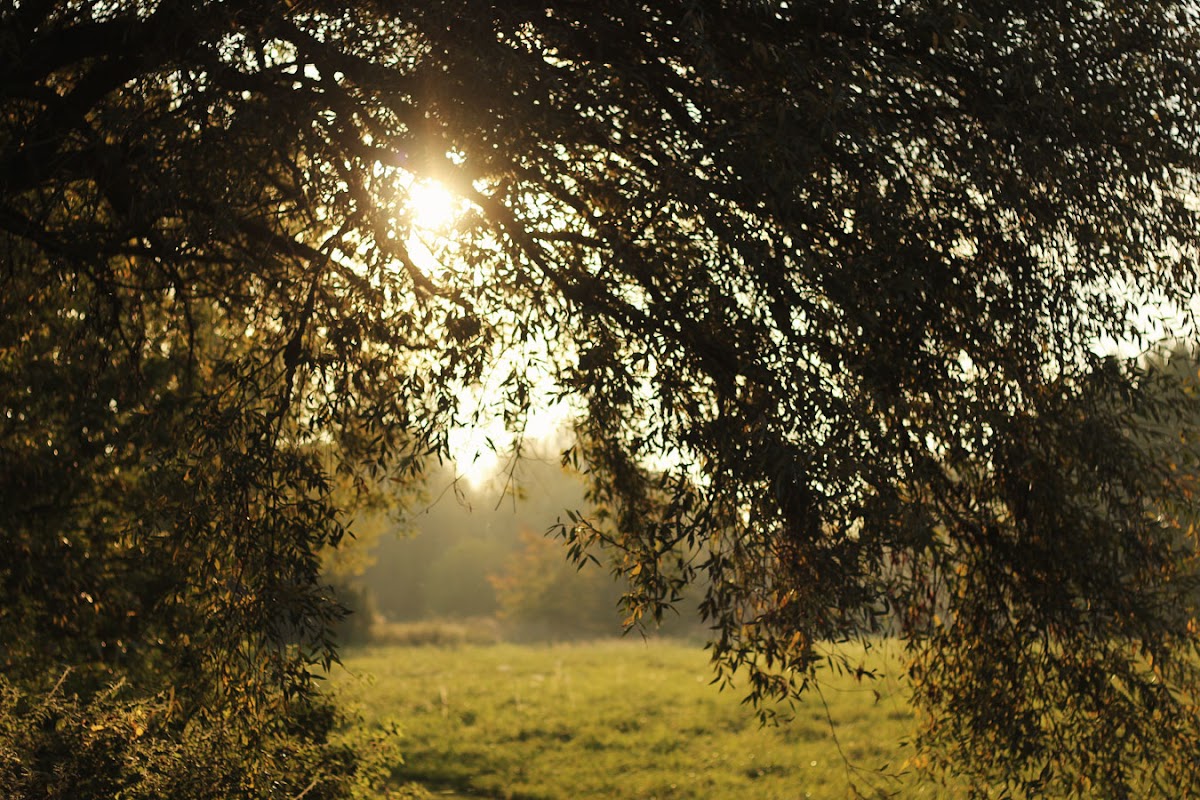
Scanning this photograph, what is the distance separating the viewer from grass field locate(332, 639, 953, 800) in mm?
17047

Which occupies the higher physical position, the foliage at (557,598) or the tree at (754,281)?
the tree at (754,281)

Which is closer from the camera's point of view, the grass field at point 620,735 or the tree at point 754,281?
→ the tree at point 754,281

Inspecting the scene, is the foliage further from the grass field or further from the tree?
the tree

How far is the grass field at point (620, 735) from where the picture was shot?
17.0m

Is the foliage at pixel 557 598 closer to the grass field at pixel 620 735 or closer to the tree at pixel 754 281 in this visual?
the grass field at pixel 620 735

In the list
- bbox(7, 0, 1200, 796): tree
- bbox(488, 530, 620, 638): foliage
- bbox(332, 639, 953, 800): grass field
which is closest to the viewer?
bbox(7, 0, 1200, 796): tree

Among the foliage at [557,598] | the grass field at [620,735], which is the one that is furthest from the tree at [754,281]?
the foliage at [557,598]

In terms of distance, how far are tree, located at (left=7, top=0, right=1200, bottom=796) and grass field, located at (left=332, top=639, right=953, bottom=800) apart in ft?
14.8

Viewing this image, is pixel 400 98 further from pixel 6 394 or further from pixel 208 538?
pixel 6 394

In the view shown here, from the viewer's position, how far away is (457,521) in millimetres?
77750

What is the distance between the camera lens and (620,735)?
70.0 feet

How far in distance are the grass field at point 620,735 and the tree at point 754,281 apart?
178 inches

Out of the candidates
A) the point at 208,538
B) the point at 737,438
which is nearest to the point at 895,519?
the point at 737,438

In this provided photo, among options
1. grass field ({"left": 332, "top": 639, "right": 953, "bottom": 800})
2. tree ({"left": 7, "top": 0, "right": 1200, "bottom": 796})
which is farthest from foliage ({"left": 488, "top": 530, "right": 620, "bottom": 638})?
tree ({"left": 7, "top": 0, "right": 1200, "bottom": 796})
